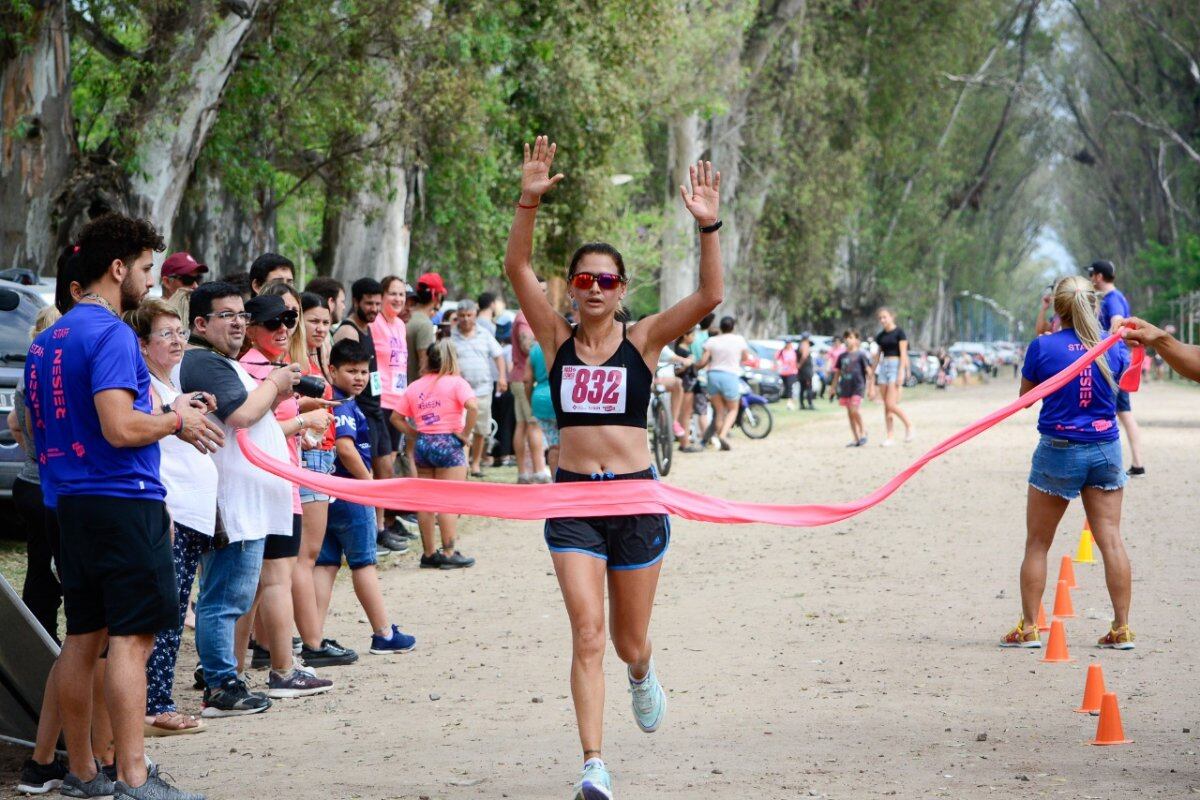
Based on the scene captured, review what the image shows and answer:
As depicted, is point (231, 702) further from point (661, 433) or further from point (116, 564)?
point (661, 433)

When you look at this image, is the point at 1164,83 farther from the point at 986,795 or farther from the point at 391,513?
the point at 986,795

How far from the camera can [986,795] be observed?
5738 mm

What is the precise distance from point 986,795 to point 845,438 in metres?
21.7

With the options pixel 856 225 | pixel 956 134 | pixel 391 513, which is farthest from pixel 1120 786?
pixel 956 134

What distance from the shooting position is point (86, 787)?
18.8 ft

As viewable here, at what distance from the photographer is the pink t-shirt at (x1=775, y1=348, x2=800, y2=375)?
139 ft

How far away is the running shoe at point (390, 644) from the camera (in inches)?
348

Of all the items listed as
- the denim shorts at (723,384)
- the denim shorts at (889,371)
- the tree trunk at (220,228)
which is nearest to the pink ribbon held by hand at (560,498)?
the tree trunk at (220,228)

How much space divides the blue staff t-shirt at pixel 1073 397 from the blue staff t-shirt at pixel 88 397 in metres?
4.90

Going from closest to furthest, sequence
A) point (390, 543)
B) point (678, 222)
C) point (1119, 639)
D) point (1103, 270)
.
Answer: point (1119, 639), point (390, 543), point (1103, 270), point (678, 222)

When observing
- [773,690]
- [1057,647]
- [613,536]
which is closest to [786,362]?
[1057,647]

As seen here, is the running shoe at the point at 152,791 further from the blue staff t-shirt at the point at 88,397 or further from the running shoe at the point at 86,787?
the blue staff t-shirt at the point at 88,397

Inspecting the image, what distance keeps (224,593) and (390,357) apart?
208 inches

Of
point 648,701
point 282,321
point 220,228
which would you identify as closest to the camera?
point 648,701
